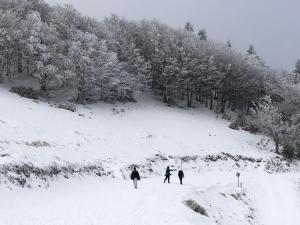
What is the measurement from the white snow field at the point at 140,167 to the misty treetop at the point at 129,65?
12.1 feet

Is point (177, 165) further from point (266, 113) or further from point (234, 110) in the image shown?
point (234, 110)

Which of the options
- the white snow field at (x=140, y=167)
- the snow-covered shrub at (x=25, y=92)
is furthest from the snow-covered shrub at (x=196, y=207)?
the snow-covered shrub at (x=25, y=92)

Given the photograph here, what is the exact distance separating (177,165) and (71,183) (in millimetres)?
17311

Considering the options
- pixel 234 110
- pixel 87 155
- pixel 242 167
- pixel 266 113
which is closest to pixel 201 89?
pixel 234 110

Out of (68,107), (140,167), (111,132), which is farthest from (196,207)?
(68,107)

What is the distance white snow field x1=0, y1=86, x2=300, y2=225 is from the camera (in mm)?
25047

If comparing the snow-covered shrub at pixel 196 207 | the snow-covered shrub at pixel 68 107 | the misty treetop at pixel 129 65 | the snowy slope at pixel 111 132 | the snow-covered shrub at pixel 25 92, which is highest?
the misty treetop at pixel 129 65

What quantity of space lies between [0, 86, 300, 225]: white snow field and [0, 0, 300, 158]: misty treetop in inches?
145

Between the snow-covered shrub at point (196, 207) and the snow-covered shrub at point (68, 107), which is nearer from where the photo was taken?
the snow-covered shrub at point (196, 207)

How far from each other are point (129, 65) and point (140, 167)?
29237mm

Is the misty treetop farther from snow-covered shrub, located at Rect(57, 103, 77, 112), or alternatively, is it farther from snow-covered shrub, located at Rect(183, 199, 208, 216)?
snow-covered shrub, located at Rect(183, 199, 208, 216)

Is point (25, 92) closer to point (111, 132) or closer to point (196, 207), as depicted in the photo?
point (111, 132)

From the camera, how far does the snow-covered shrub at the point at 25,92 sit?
53.6 meters

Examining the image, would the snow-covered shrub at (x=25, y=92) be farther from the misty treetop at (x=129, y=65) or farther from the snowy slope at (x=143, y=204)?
the snowy slope at (x=143, y=204)
